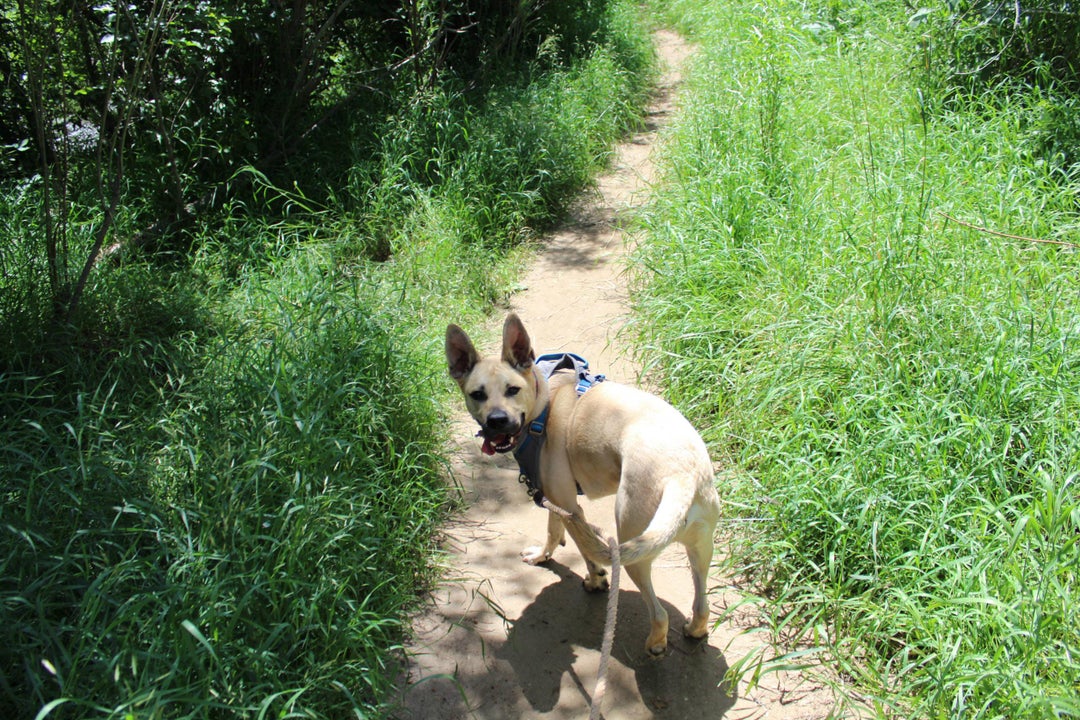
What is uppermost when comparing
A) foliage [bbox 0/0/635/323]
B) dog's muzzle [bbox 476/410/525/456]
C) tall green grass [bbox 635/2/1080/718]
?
foliage [bbox 0/0/635/323]

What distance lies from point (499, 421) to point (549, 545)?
0.72 metres

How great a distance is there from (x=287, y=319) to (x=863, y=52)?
561 centimetres

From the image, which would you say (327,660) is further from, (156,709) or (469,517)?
(469,517)

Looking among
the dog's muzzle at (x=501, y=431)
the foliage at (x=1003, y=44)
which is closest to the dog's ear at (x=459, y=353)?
the dog's muzzle at (x=501, y=431)

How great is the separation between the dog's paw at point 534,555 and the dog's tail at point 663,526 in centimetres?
95

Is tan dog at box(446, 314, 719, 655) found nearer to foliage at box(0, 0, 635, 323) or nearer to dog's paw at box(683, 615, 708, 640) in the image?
dog's paw at box(683, 615, 708, 640)

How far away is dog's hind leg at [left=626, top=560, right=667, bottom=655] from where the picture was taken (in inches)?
111

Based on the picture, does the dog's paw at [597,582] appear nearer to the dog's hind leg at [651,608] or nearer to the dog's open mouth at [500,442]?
the dog's hind leg at [651,608]

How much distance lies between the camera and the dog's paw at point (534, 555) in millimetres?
3494

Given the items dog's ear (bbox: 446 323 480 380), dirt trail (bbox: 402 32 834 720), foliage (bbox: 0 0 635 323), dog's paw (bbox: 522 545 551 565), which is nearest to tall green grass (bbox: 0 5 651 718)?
dirt trail (bbox: 402 32 834 720)

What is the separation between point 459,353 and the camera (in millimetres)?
3346

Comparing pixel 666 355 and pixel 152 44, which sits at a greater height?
pixel 152 44

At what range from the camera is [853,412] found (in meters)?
3.43

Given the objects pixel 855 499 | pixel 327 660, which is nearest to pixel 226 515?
pixel 327 660
